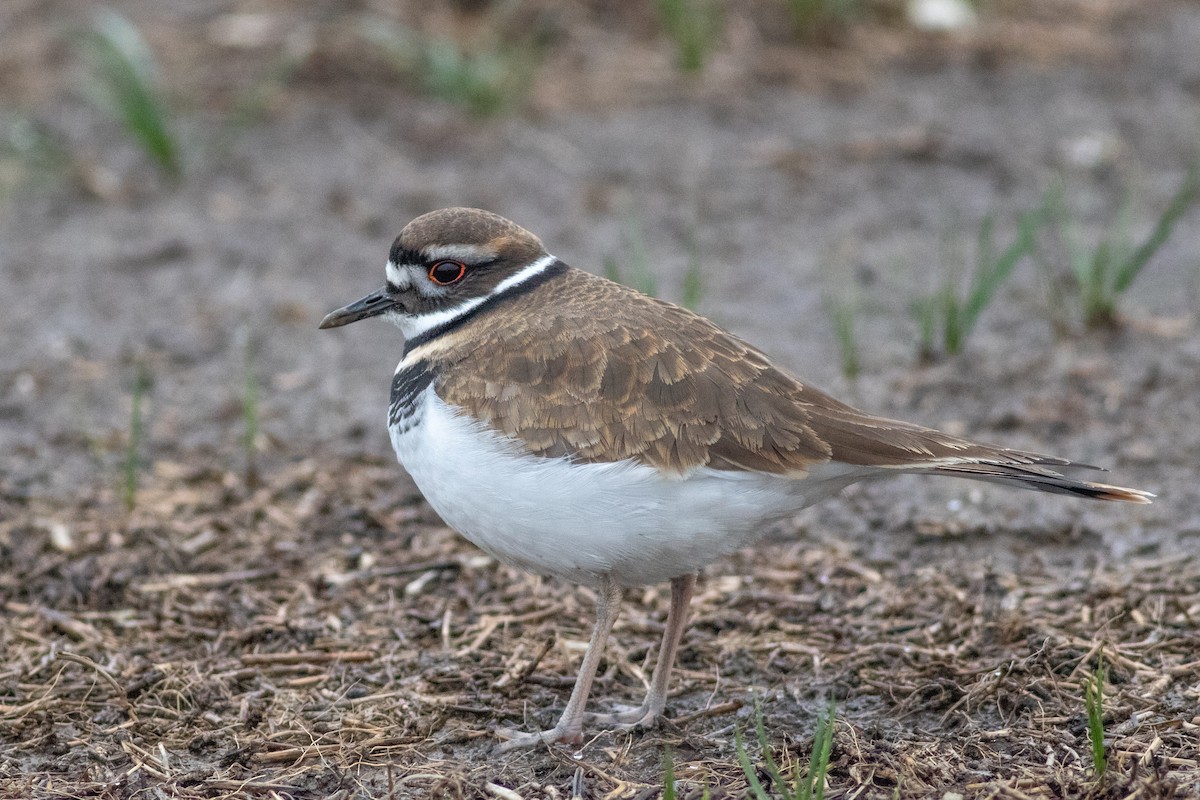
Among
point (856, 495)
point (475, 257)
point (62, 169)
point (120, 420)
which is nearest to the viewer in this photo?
point (475, 257)

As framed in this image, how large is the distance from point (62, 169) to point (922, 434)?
20.0 feet

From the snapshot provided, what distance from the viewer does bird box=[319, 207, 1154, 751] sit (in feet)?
13.3

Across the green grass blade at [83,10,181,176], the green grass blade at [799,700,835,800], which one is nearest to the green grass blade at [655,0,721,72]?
the green grass blade at [83,10,181,176]

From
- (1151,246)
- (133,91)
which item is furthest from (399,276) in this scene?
(133,91)

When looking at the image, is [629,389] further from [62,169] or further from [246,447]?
[62,169]

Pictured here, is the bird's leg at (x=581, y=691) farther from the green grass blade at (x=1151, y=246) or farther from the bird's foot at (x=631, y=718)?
the green grass blade at (x=1151, y=246)

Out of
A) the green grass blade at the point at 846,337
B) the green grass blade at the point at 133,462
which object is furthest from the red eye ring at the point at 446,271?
the green grass blade at the point at 846,337

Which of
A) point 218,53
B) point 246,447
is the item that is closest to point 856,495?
point 246,447

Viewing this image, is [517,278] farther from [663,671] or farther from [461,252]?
[663,671]

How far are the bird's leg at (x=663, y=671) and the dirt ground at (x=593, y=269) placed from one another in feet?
0.40

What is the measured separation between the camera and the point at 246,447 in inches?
243

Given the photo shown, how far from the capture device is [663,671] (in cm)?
442

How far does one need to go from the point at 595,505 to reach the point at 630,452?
186 millimetres

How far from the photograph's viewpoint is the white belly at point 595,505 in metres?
4.04
